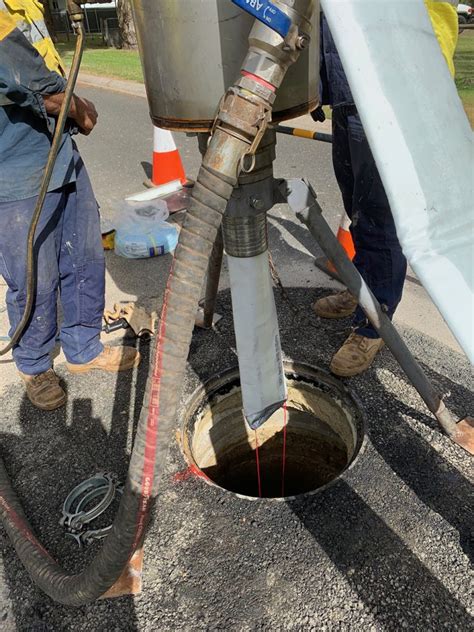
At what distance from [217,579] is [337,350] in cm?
137

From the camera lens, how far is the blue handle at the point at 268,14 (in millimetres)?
→ 956

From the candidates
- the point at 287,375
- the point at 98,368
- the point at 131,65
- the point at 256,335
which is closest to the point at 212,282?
the point at 287,375

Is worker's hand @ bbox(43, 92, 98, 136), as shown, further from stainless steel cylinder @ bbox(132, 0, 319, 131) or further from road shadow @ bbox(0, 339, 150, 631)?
road shadow @ bbox(0, 339, 150, 631)

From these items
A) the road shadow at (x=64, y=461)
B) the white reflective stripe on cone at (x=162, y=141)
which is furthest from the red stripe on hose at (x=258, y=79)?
A: the white reflective stripe on cone at (x=162, y=141)

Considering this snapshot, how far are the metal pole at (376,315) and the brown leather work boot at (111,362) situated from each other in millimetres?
1359

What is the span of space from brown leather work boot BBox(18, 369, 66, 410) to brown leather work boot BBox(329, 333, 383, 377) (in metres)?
1.34


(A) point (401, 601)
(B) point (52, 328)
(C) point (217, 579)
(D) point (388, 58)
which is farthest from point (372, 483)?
(B) point (52, 328)

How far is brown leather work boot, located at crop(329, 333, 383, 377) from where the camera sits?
245 centimetres

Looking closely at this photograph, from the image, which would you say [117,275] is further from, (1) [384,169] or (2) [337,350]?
(1) [384,169]

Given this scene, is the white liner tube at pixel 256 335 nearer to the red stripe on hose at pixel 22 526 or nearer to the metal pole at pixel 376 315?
the metal pole at pixel 376 315

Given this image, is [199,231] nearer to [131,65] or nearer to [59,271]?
[59,271]

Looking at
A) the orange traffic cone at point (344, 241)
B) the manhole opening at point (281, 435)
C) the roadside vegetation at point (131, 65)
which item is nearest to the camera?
the manhole opening at point (281, 435)

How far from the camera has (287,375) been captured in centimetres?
255

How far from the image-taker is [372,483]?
193 centimetres
